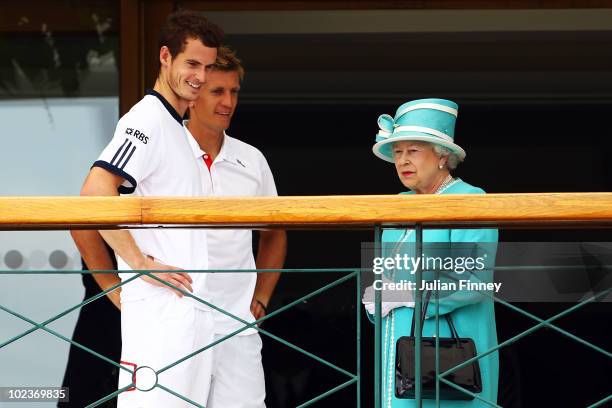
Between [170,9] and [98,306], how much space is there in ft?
4.94

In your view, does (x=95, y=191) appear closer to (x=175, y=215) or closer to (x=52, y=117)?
(x=175, y=215)

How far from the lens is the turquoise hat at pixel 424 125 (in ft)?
11.0

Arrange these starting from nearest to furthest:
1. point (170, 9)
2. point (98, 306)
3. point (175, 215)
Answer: point (175, 215), point (98, 306), point (170, 9)

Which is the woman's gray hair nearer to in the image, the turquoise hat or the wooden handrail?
the turquoise hat

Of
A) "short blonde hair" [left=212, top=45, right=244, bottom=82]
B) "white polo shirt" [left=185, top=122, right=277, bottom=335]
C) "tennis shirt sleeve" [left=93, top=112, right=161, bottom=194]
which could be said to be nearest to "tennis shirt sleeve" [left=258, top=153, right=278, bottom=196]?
"white polo shirt" [left=185, top=122, right=277, bottom=335]

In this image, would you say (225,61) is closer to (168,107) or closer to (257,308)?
(168,107)

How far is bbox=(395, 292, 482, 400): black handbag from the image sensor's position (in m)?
2.75

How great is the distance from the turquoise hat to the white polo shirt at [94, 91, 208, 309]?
59 cm

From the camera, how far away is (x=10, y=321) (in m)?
3.60

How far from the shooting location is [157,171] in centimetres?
327

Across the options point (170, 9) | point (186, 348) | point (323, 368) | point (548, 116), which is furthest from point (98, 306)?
point (548, 116)

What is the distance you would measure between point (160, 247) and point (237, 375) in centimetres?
42

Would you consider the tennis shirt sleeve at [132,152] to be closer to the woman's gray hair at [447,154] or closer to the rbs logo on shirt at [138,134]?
the rbs logo on shirt at [138,134]

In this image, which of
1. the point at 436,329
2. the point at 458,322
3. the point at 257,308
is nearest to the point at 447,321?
the point at 458,322
